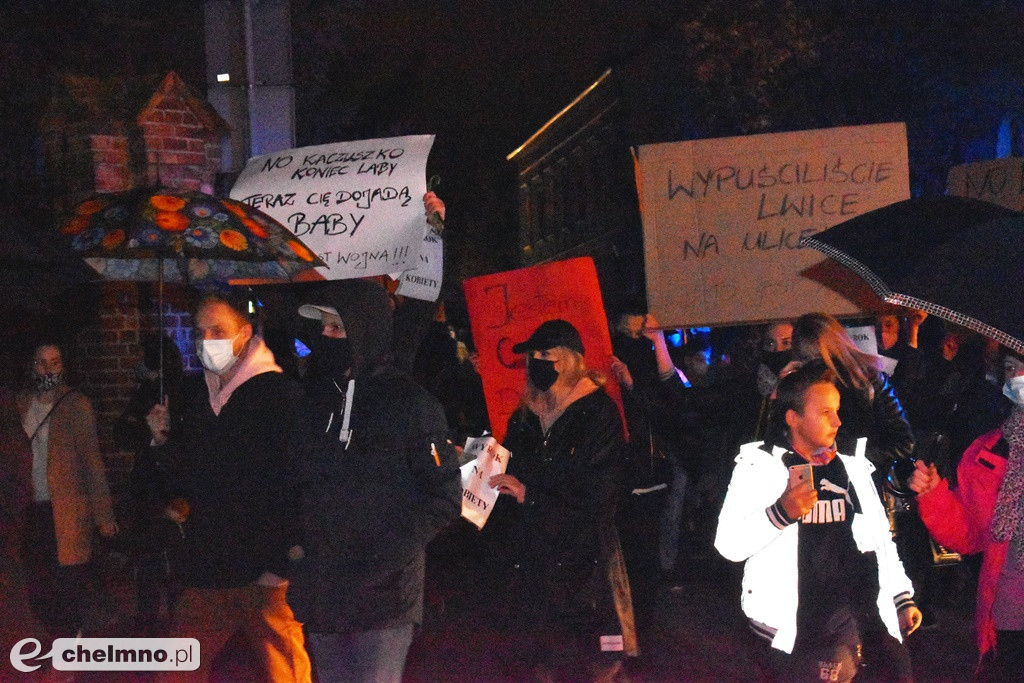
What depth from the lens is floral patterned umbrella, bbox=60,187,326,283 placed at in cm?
536

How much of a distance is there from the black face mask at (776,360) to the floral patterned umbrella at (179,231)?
95.3 inches

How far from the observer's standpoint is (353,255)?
21.6ft

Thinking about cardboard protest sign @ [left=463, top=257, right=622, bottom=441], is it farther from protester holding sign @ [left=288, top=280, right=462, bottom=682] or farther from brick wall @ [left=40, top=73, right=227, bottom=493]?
brick wall @ [left=40, top=73, right=227, bottom=493]

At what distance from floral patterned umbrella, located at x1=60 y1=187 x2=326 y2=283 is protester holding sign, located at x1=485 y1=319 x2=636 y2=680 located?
53.1 inches

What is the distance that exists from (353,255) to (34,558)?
7.26 ft

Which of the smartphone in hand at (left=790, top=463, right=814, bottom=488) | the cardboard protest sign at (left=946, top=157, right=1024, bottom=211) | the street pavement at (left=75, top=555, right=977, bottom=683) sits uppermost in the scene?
the cardboard protest sign at (left=946, top=157, right=1024, bottom=211)

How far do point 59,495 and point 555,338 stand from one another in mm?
2831

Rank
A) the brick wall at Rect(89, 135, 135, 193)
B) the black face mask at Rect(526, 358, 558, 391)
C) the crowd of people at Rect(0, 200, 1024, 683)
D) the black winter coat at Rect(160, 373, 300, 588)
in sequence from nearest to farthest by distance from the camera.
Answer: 1. the crowd of people at Rect(0, 200, 1024, 683)
2. the black winter coat at Rect(160, 373, 300, 588)
3. the black face mask at Rect(526, 358, 558, 391)
4. the brick wall at Rect(89, 135, 135, 193)

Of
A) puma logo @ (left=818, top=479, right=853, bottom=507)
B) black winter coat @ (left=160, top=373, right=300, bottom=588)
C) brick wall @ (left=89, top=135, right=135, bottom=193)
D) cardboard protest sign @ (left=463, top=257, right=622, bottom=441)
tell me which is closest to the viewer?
puma logo @ (left=818, top=479, right=853, bottom=507)

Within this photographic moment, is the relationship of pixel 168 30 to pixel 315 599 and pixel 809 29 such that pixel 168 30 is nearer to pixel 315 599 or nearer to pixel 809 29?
pixel 809 29

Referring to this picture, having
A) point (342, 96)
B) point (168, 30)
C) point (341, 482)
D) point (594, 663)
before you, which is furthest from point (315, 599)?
point (342, 96)

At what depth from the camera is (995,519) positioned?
406 cm

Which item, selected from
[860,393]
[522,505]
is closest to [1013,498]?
[860,393]

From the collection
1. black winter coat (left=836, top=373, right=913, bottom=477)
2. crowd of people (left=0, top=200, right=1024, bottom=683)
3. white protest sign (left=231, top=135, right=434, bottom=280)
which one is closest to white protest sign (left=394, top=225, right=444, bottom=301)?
white protest sign (left=231, top=135, right=434, bottom=280)
